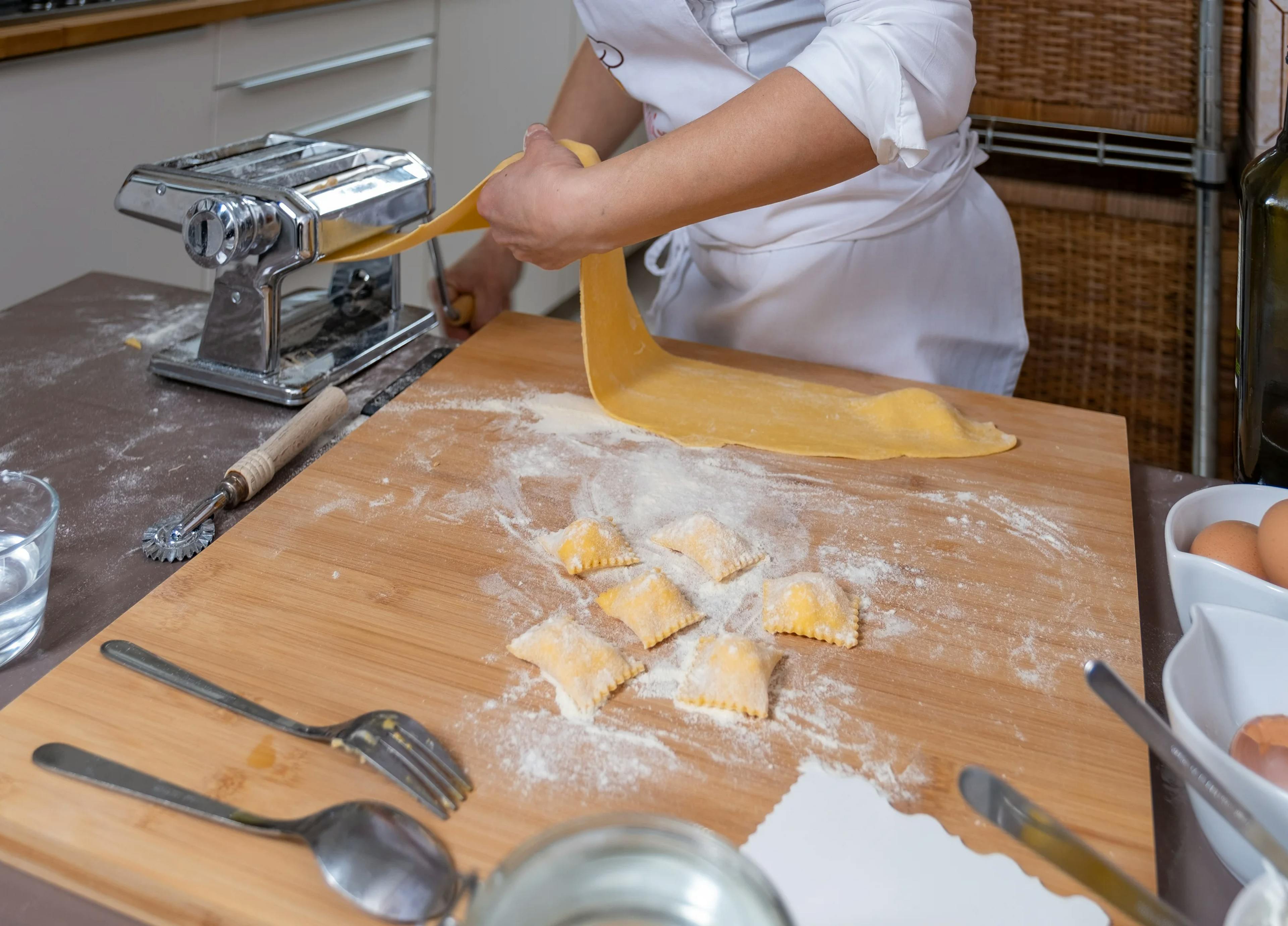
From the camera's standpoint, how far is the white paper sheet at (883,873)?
1.84ft

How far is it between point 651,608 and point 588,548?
0.09 meters

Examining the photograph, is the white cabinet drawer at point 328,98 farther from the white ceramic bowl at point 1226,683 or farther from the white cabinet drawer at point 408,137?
the white ceramic bowl at point 1226,683

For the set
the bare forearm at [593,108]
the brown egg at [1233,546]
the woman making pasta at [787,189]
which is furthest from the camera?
the bare forearm at [593,108]

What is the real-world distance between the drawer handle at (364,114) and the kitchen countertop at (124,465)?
1272 mm

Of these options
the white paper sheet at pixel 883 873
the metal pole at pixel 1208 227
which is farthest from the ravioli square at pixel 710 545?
the metal pole at pixel 1208 227

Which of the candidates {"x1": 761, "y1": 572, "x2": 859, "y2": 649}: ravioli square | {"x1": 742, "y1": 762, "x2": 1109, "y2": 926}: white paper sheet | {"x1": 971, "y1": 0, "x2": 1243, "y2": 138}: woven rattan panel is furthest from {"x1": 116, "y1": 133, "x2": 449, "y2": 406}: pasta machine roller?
{"x1": 971, "y1": 0, "x2": 1243, "y2": 138}: woven rattan panel

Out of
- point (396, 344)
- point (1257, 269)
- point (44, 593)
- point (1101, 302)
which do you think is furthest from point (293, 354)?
point (1101, 302)

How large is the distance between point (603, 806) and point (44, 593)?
43 centimetres

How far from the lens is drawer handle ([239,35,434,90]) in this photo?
7.71 feet

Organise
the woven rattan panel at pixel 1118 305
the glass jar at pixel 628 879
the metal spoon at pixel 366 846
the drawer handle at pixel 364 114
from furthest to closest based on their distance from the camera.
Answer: the drawer handle at pixel 364 114, the woven rattan panel at pixel 1118 305, the metal spoon at pixel 366 846, the glass jar at pixel 628 879

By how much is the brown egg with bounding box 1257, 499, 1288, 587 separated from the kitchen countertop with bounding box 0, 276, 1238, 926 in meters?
0.11

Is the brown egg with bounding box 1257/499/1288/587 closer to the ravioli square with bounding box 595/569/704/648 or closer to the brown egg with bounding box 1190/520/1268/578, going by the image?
the brown egg with bounding box 1190/520/1268/578

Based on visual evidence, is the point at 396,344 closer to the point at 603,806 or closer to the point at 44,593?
the point at 44,593

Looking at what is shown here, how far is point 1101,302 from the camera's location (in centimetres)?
217
